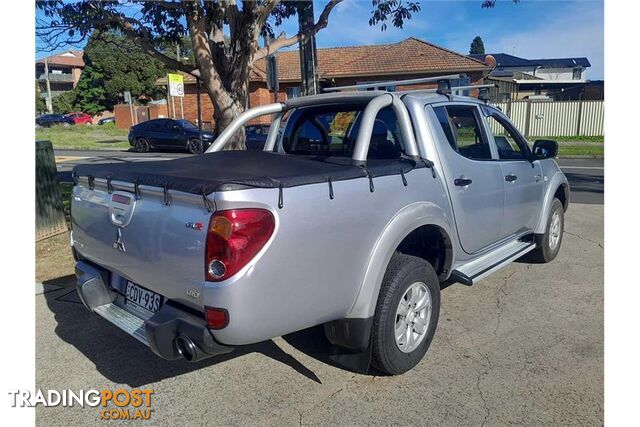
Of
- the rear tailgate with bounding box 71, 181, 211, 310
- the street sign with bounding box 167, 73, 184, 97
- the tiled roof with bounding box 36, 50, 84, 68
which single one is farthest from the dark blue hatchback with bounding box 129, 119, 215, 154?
the tiled roof with bounding box 36, 50, 84, 68

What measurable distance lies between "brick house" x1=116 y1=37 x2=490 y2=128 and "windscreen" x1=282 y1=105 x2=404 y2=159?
915 inches

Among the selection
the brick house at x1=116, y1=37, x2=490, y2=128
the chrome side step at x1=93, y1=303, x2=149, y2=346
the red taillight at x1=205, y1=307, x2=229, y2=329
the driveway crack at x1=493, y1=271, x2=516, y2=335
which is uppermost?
the brick house at x1=116, y1=37, x2=490, y2=128

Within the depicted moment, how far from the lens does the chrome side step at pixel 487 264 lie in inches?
156

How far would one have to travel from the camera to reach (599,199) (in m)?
9.81

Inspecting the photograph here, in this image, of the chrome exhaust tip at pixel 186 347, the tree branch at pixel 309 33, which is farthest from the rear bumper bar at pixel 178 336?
the tree branch at pixel 309 33

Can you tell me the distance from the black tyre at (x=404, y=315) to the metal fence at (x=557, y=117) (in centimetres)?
2322

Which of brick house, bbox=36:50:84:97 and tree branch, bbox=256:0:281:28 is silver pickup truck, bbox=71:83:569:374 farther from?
brick house, bbox=36:50:84:97

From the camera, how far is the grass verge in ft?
91.1

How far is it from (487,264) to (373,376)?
1562mm

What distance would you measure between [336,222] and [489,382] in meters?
1.55

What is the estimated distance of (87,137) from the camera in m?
33.3

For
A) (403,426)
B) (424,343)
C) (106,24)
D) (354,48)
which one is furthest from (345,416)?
(354,48)

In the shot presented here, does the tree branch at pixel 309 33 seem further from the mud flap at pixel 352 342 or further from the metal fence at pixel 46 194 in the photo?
the mud flap at pixel 352 342

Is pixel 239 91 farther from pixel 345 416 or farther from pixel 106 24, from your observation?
pixel 345 416
